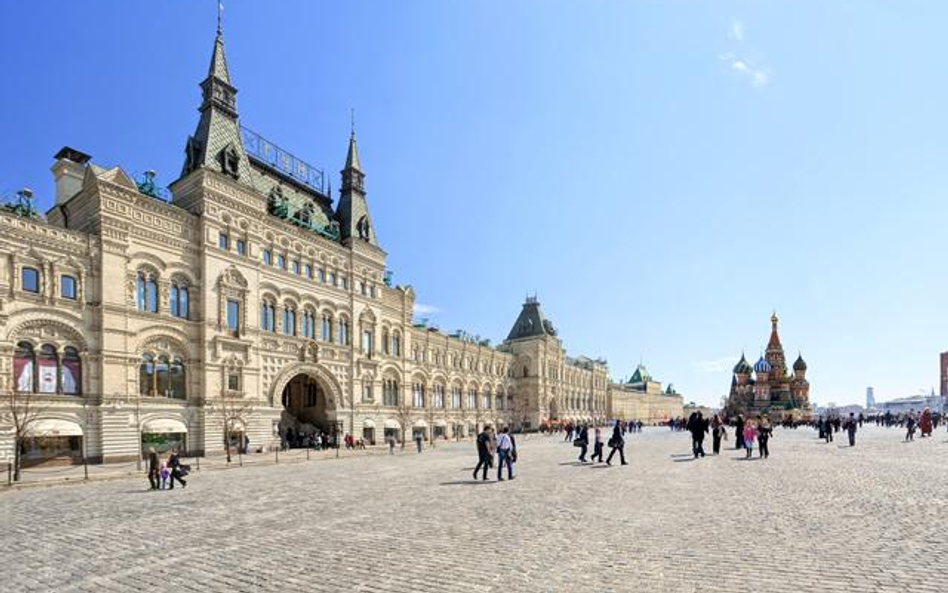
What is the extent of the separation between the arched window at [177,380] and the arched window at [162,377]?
0.18 m

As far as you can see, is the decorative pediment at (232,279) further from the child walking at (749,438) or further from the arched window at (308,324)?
the child walking at (749,438)

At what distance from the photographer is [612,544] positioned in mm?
9625

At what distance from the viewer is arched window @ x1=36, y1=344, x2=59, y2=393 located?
1102 inches

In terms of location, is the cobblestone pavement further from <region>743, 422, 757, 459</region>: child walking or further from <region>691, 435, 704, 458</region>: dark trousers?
<region>691, 435, 704, 458</region>: dark trousers

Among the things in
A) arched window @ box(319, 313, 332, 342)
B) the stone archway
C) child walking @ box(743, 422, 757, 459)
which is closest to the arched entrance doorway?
the stone archway

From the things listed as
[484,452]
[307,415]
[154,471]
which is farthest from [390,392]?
[484,452]

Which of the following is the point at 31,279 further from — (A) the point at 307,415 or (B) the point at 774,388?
(B) the point at 774,388

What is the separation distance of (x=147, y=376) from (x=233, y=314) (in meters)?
6.75

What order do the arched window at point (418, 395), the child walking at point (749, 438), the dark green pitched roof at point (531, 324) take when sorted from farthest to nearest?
1. the dark green pitched roof at point (531, 324)
2. the arched window at point (418, 395)
3. the child walking at point (749, 438)

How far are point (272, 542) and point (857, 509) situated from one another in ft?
40.5

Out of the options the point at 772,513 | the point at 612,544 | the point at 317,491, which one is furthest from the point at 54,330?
the point at 772,513

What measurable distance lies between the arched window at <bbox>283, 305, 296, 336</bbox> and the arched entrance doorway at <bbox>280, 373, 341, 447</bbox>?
4722 mm

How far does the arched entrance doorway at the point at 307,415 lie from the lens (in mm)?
43438

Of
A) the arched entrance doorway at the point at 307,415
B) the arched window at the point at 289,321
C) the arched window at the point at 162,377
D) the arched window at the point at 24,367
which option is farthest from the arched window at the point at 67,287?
the arched entrance doorway at the point at 307,415
